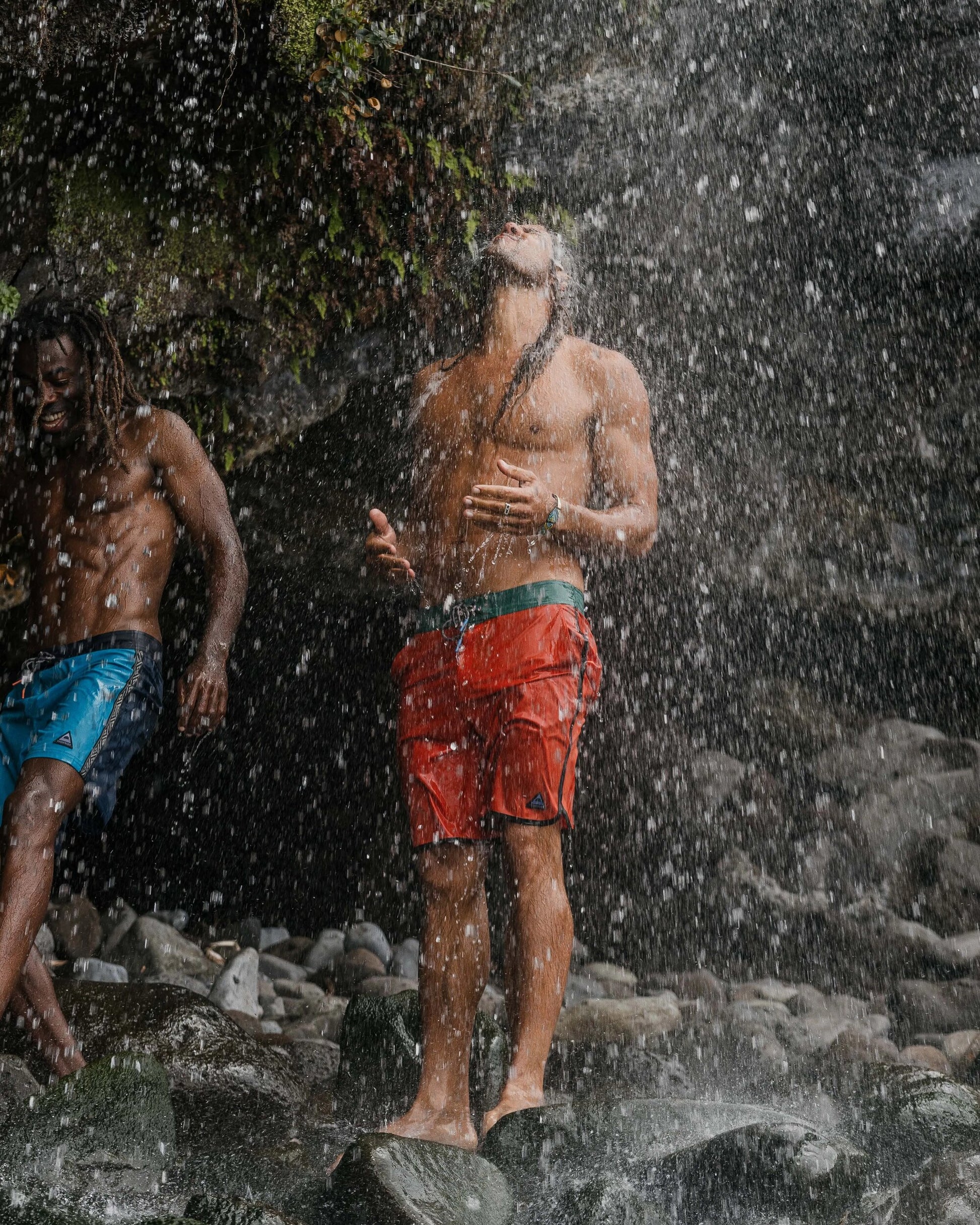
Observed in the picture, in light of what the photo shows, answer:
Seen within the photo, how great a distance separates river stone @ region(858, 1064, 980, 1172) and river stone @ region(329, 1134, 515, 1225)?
4.06 feet

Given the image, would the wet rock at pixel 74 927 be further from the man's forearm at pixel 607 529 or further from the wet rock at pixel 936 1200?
the wet rock at pixel 936 1200

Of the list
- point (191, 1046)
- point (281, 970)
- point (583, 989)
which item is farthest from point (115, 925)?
point (191, 1046)

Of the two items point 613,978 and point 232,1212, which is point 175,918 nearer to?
point 613,978

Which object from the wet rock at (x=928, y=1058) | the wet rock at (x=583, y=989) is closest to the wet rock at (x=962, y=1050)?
the wet rock at (x=928, y=1058)

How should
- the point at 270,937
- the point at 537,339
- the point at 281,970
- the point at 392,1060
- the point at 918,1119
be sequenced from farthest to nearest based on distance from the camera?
1. the point at 270,937
2. the point at 281,970
3. the point at 537,339
4. the point at 392,1060
5. the point at 918,1119

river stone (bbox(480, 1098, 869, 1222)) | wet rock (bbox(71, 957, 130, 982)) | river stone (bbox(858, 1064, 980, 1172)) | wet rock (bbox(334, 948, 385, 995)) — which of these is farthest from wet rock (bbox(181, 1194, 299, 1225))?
wet rock (bbox(334, 948, 385, 995))

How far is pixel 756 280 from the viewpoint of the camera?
316 inches

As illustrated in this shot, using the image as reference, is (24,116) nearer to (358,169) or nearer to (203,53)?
(203,53)

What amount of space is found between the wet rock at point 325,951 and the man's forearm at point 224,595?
2.92 m

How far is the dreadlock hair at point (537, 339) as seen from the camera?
4141mm

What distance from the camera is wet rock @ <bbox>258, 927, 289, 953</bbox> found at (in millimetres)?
6906

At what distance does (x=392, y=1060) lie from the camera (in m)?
4.09

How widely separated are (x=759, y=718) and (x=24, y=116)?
212 inches

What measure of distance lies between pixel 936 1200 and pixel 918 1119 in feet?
2.13
